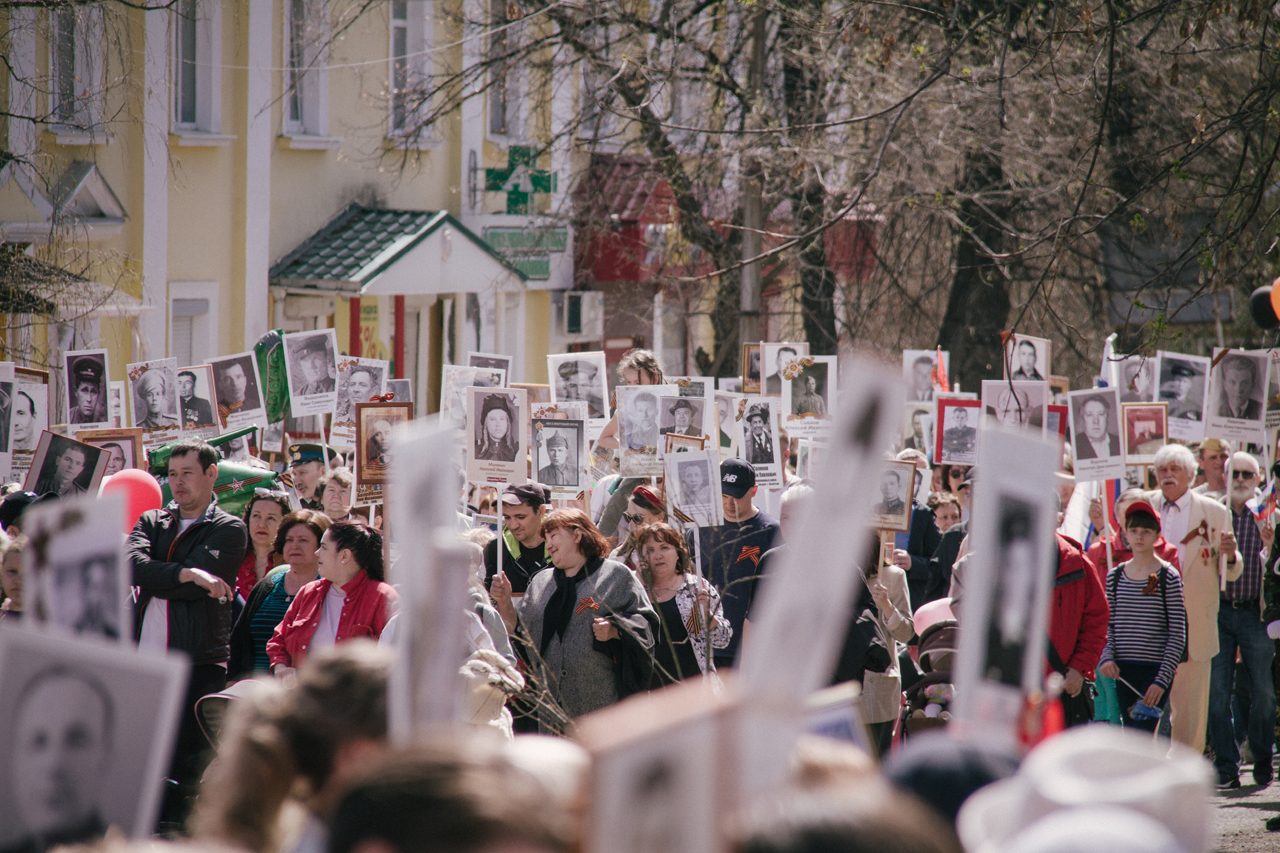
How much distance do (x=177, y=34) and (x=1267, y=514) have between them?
11789mm

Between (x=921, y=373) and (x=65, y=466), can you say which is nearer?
(x=65, y=466)

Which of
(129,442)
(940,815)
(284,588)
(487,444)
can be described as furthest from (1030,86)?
(940,815)

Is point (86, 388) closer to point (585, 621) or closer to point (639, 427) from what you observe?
point (639, 427)

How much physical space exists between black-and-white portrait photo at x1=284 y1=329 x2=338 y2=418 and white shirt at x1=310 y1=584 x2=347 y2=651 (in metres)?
4.92

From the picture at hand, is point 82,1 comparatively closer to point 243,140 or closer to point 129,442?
point 129,442

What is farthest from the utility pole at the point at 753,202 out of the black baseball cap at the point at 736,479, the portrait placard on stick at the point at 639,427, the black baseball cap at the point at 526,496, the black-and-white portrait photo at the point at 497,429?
the black baseball cap at the point at 526,496

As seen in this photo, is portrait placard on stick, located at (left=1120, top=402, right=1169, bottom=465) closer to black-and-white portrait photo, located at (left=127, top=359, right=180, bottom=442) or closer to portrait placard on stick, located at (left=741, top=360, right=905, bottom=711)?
black-and-white portrait photo, located at (left=127, top=359, right=180, bottom=442)

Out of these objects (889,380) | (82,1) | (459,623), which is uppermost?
(82,1)

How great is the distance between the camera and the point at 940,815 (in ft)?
8.42

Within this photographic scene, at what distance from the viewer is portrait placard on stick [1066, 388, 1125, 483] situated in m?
10.9

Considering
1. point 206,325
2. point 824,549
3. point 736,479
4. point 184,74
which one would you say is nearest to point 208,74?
point 184,74

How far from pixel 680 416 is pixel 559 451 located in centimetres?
72

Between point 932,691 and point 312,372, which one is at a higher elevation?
point 312,372

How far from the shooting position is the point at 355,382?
11945 mm
